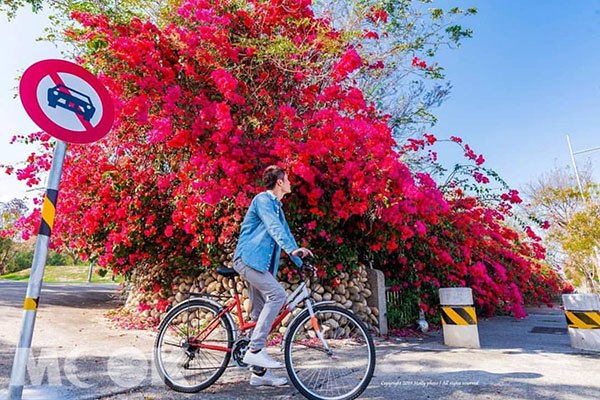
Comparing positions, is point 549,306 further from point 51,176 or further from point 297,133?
point 51,176

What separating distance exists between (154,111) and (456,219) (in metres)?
5.50

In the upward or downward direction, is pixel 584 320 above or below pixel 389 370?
above

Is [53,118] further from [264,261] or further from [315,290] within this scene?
[315,290]

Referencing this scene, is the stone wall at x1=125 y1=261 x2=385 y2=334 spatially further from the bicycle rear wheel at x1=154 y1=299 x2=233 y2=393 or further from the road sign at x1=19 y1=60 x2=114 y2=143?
the road sign at x1=19 y1=60 x2=114 y2=143

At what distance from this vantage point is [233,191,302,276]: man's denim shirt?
281cm

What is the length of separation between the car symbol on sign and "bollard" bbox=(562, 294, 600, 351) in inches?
236

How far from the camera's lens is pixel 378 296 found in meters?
5.89

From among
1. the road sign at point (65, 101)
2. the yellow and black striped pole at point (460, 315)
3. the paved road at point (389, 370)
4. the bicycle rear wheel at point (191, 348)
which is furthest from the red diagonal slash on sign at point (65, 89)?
the yellow and black striped pole at point (460, 315)

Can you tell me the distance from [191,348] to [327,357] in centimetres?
113

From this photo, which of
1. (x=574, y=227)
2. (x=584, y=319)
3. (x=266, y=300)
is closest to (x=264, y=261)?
(x=266, y=300)

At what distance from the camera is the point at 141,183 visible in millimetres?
5934

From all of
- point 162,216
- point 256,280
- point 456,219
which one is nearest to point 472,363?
point 256,280

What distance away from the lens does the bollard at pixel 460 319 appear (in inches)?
194

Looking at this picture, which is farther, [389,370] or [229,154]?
[229,154]
